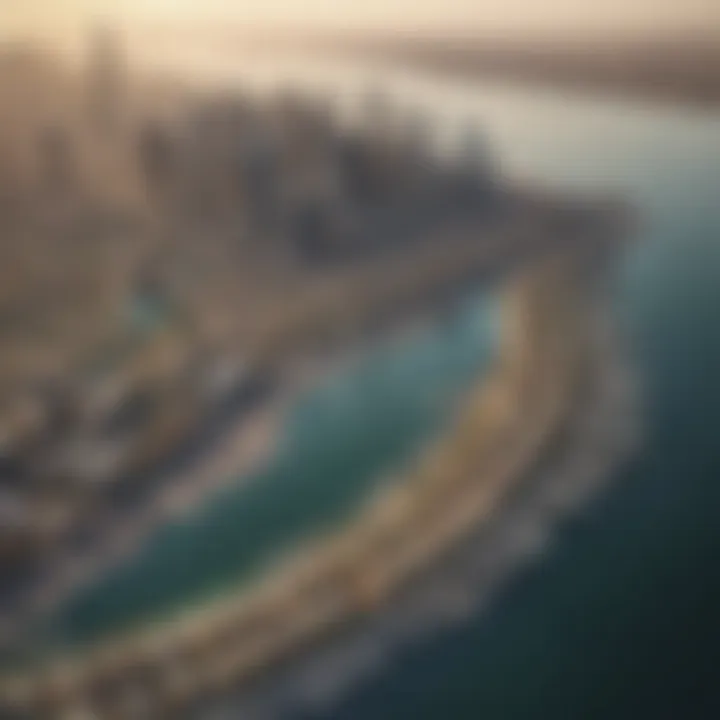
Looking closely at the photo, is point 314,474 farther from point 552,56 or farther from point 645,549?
point 552,56

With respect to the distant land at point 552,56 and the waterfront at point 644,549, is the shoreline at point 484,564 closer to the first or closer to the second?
the waterfront at point 644,549

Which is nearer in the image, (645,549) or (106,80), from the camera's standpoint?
(645,549)

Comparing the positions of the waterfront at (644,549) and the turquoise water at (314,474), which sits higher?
the turquoise water at (314,474)

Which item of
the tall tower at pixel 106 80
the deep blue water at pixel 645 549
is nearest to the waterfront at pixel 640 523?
the deep blue water at pixel 645 549

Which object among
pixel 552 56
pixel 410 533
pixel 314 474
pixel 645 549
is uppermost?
pixel 552 56

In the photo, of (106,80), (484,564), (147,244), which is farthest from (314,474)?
(106,80)

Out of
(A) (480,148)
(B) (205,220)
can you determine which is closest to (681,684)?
(A) (480,148)

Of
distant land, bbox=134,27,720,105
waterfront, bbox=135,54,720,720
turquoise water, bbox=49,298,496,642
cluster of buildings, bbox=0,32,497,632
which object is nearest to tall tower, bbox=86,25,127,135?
cluster of buildings, bbox=0,32,497,632
